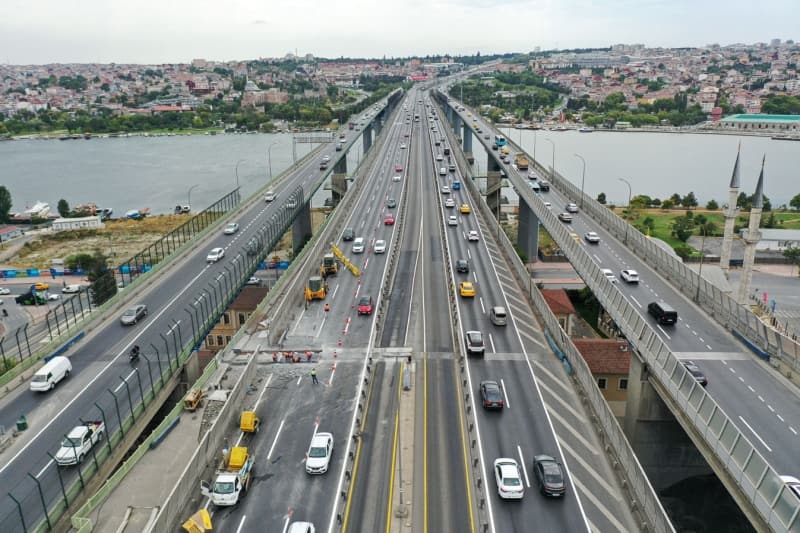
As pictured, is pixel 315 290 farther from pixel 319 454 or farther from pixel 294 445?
pixel 319 454

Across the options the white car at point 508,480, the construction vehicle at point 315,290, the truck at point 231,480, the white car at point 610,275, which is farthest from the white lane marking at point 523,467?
the construction vehicle at point 315,290

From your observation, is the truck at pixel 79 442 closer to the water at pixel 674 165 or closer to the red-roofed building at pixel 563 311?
the red-roofed building at pixel 563 311

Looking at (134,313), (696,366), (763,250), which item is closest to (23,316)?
(134,313)

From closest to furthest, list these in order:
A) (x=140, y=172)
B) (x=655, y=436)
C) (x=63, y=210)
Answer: (x=655, y=436) → (x=63, y=210) → (x=140, y=172)

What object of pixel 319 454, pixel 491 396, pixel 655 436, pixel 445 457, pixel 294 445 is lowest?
pixel 655 436

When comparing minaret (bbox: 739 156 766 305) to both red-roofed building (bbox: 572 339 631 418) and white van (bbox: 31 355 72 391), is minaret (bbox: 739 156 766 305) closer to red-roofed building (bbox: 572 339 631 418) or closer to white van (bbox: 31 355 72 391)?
red-roofed building (bbox: 572 339 631 418)

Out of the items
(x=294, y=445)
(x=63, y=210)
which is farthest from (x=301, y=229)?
(x=63, y=210)
